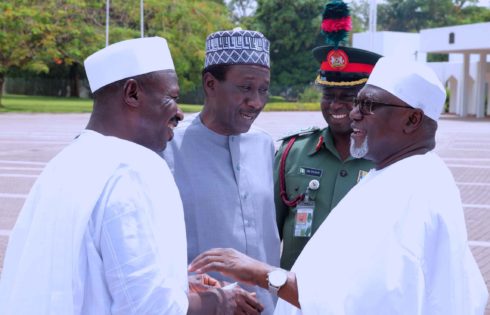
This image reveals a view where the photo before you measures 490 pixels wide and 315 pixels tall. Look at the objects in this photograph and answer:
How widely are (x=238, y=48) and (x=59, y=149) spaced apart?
15.5m

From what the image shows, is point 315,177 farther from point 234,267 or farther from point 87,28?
point 87,28

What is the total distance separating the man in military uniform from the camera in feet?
11.7

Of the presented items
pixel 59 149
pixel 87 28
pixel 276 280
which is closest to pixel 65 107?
pixel 87 28

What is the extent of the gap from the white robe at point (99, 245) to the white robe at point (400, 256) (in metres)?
0.50

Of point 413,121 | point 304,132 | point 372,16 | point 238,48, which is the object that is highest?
point 372,16

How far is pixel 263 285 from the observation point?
2.57m

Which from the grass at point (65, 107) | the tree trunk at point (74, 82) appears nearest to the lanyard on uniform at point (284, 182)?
the grass at point (65, 107)

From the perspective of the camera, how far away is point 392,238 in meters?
2.25

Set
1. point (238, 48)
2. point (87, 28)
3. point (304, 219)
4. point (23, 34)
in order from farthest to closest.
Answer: point (87, 28), point (23, 34), point (304, 219), point (238, 48)

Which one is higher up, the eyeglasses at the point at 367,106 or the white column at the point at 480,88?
the eyeglasses at the point at 367,106

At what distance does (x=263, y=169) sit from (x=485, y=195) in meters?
9.58

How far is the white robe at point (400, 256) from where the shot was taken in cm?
222

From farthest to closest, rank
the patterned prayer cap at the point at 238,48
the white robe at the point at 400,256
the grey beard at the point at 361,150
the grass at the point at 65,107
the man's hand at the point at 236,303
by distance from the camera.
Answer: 1. the grass at the point at 65,107
2. the patterned prayer cap at the point at 238,48
3. the grey beard at the point at 361,150
4. the man's hand at the point at 236,303
5. the white robe at the point at 400,256

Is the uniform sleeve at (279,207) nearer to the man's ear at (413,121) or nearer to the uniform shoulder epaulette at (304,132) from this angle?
the uniform shoulder epaulette at (304,132)
